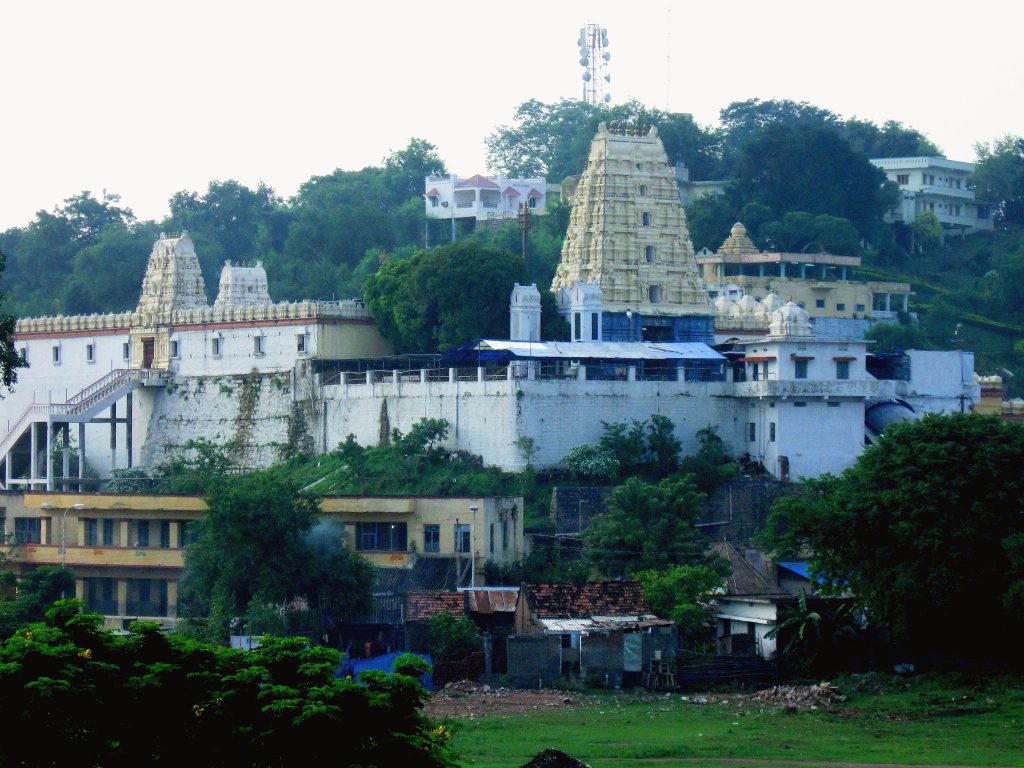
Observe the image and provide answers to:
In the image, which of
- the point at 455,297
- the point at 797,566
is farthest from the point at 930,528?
the point at 455,297

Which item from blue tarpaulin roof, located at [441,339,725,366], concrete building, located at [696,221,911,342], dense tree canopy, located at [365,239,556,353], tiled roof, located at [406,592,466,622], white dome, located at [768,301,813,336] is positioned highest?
concrete building, located at [696,221,911,342]

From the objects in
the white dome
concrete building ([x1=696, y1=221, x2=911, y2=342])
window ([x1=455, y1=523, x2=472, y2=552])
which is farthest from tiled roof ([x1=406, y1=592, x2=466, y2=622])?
concrete building ([x1=696, y1=221, x2=911, y2=342])

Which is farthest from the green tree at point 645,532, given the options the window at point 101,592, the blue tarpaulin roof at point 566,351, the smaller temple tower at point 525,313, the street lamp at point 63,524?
the street lamp at point 63,524

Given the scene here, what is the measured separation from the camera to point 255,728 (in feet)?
106

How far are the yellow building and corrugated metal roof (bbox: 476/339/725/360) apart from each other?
9061mm

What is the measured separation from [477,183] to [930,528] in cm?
6507

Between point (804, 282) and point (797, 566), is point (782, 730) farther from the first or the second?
point (804, 282)

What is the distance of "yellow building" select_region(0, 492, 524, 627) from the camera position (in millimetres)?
61562

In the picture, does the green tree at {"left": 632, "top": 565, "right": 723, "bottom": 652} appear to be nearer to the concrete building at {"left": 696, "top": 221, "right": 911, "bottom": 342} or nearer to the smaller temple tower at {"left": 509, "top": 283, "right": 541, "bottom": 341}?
the smaller temple tower at {"left": 509, "top": 283, "right": 541, "bottom": 341}

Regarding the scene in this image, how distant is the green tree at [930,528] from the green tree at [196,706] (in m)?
21.0

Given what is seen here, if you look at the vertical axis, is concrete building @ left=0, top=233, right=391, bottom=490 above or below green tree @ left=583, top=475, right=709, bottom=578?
above

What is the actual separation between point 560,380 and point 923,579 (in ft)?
67.1

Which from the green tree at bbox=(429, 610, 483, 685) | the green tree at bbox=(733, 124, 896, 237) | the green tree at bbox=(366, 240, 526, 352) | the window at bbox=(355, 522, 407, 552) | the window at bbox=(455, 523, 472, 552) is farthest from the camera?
the green tree at bbox=(733, 124, 896, 237)

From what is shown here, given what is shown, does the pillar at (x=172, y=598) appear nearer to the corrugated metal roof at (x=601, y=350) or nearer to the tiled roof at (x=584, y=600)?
the tiled roof at (x=584, y=600)
